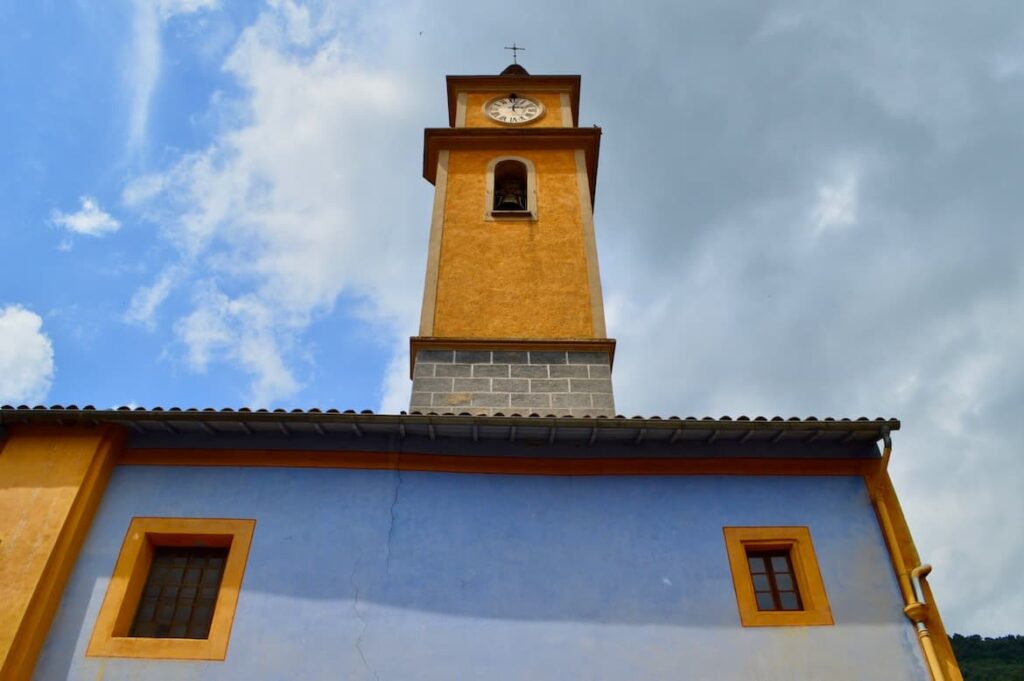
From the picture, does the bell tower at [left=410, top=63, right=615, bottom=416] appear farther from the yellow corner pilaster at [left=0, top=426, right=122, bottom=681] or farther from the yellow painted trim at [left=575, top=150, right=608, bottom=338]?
the yellow corner pilaster at [left=0, top=426, right=122, bottom=681]

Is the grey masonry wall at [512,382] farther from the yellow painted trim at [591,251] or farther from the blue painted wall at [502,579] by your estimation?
the blue painted wall at [502,579]

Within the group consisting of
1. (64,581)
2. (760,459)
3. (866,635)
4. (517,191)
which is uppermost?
(517,191)

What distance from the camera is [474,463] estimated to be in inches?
320

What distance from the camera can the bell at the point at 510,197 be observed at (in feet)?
44.2

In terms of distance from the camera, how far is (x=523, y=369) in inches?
415

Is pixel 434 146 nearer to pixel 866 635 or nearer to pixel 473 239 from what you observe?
pixel 473 239

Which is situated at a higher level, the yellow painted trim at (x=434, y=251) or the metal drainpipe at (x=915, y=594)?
the yellow painted trim at (x=434, y=251)

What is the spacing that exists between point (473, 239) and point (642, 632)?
23.9 feet

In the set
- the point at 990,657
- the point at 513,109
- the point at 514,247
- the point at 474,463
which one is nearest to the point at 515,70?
the point at 513,109

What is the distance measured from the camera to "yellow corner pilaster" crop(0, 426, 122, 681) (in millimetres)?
6578

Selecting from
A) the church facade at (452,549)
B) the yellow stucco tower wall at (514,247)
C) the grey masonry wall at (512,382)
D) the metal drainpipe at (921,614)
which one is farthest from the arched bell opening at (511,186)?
the metal drainpipe at (921,614)

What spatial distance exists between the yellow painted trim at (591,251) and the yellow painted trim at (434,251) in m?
2.37

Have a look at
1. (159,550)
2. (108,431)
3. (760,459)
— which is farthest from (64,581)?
(760,459)

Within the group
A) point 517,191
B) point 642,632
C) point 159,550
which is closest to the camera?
point 642,632
